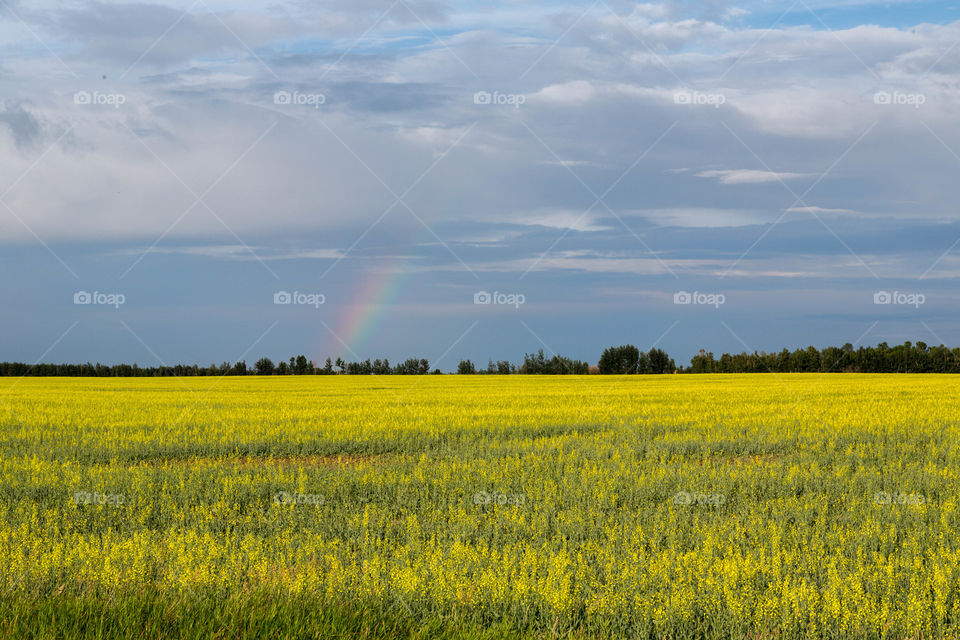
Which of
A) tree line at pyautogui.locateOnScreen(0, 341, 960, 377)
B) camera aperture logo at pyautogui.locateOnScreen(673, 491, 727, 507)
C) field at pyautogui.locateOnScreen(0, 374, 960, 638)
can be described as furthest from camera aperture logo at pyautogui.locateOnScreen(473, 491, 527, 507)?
tree line at pyautogui.locateOnScreen(0, 341, 960, 377)

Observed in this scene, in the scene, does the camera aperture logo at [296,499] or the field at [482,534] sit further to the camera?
the camera aperture logo at [296,499]

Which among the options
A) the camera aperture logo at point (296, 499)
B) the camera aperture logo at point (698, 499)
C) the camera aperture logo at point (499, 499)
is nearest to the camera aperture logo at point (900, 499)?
the camera aperture logo at point (698, 499)

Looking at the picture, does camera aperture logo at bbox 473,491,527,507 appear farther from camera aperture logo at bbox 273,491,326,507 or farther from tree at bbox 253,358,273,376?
tree at bbox 253,358,273,376

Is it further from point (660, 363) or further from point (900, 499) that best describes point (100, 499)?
point (660, 363)

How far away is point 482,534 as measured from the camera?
32.3 ft

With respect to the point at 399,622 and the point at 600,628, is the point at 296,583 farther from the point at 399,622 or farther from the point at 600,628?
the point at 600,628

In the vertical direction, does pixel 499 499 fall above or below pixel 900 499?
above

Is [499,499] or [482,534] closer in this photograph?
[482,534]

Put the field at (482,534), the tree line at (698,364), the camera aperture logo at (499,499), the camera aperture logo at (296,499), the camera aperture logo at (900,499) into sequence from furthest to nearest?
the tree line at (698,364)
the camera aperture logo at (900,499)
the camera aperture logo at (296,499)
the camera aperture logo at (499,499)
the field at (482,534)

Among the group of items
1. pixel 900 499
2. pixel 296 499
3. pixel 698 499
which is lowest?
pixel 900 499

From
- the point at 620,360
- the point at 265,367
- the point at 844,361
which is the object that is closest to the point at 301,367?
the point at 265,367

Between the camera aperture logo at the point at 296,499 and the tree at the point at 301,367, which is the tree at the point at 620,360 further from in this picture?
the camera aperture logo at the point at 296,499

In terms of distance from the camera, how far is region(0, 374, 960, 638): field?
22.5ft

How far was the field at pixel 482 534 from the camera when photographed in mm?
6867
